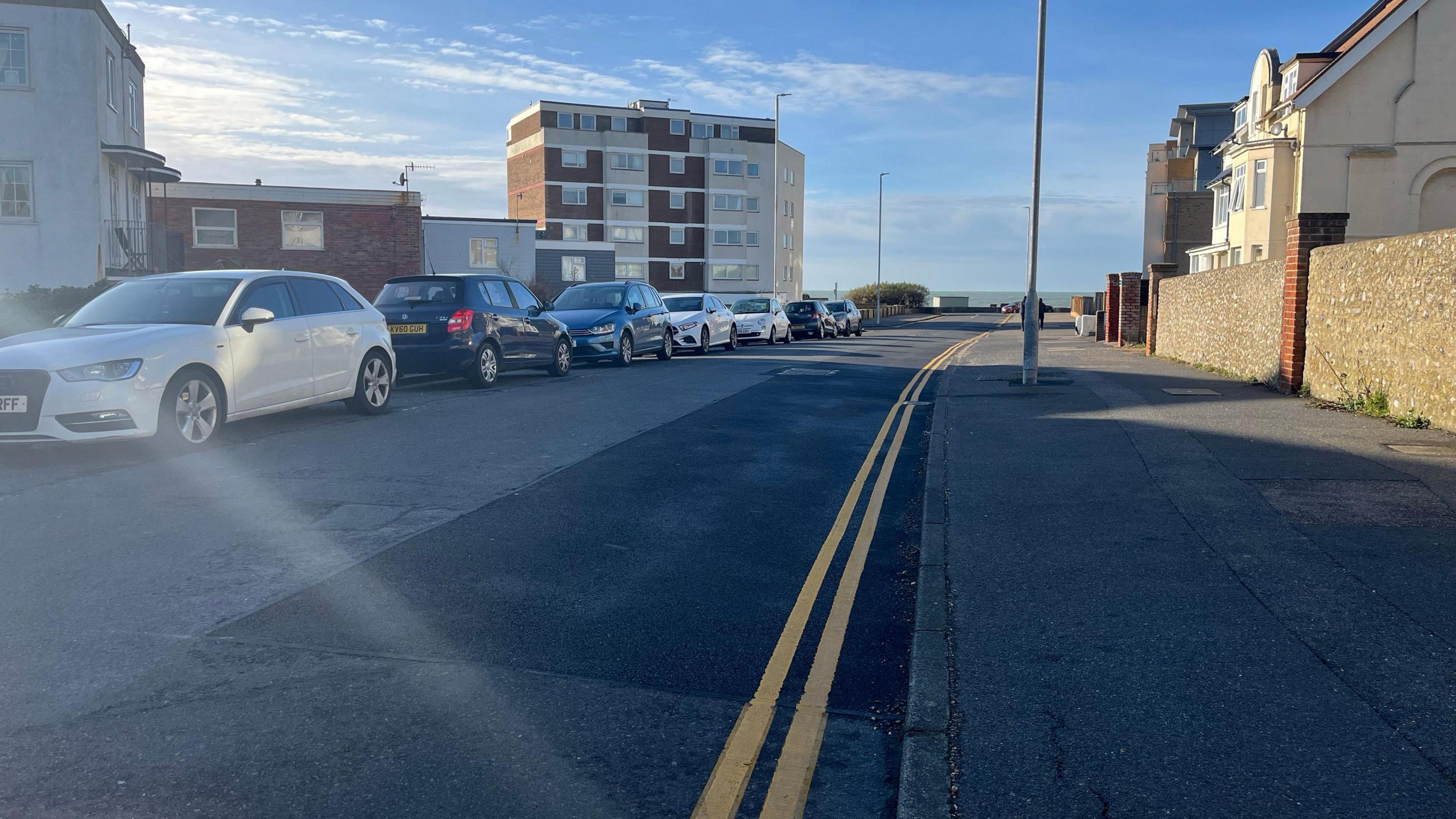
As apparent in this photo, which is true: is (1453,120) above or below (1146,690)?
above

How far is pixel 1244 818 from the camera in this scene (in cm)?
338

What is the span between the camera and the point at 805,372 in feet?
69.9

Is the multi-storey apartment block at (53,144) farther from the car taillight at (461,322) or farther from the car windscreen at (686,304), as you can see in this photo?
the car taillight at (461,322)

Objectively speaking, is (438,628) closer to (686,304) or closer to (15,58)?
(686,304)

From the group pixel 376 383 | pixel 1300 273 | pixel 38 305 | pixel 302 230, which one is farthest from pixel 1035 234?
pixel 302 230

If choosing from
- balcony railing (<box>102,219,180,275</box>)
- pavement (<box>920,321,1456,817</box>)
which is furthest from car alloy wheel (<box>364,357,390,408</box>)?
balcony railing (<box>102,219,180,275</box>)

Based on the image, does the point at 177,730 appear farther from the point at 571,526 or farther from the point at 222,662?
the point at 571,526

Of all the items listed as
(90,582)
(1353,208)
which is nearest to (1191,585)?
(90,582)

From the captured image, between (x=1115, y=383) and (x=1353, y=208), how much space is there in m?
22.8

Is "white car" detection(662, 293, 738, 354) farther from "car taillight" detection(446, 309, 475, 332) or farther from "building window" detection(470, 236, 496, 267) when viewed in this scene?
"building window" detection(470, 236, 496, 267)

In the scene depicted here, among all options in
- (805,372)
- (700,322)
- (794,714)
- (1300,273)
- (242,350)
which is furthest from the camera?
(700,322)

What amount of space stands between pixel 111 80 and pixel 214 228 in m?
12.6

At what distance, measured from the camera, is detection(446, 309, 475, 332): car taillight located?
16125 millimetres

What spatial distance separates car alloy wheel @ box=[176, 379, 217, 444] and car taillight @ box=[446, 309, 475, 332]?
19.1 ft
